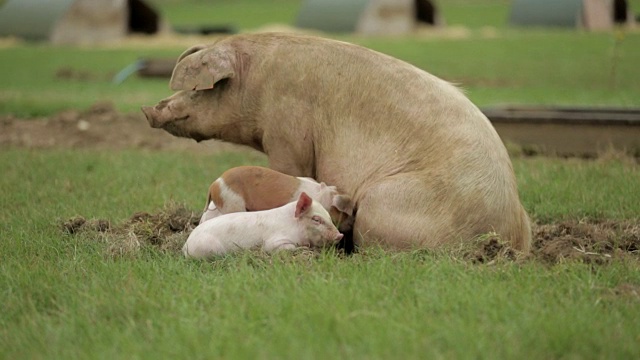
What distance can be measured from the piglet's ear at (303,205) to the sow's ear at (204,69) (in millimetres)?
1367

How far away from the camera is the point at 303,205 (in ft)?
19.2

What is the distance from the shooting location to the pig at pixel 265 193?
6.26 meters

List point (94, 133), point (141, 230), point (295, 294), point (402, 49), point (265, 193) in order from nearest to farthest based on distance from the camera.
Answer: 1. point (295, 294)
2. point (265, 193)
3. point (141, 230)
4. point (94, 133)
5. point (402, 49)

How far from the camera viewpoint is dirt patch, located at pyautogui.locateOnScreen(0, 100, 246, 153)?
40.8ft

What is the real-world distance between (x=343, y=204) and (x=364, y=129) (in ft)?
1.75

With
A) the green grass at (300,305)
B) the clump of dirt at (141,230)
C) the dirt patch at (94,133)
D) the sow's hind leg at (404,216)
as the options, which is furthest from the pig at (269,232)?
the dirt patch at (94,133)

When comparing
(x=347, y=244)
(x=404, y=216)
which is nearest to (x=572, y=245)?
(x=404, y=216)

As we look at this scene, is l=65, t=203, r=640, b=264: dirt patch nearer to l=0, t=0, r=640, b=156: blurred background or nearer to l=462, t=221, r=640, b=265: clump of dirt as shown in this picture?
l=462, t=221, r=640, b=265: clump of dirt

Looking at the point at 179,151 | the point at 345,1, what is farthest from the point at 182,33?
the point at 179,151

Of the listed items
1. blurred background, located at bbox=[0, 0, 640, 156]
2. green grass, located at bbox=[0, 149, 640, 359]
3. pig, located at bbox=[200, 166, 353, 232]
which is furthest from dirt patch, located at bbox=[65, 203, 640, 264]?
blurred background, located at bbox=[0, 0, 640, 156]

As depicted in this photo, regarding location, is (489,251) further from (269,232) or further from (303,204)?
(269,232)

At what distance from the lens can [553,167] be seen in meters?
9.58

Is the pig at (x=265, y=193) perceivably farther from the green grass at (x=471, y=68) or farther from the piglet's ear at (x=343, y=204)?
the green grass at (x=471, y=68)

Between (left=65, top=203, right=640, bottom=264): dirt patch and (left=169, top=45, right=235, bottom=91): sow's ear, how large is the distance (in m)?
0.96
